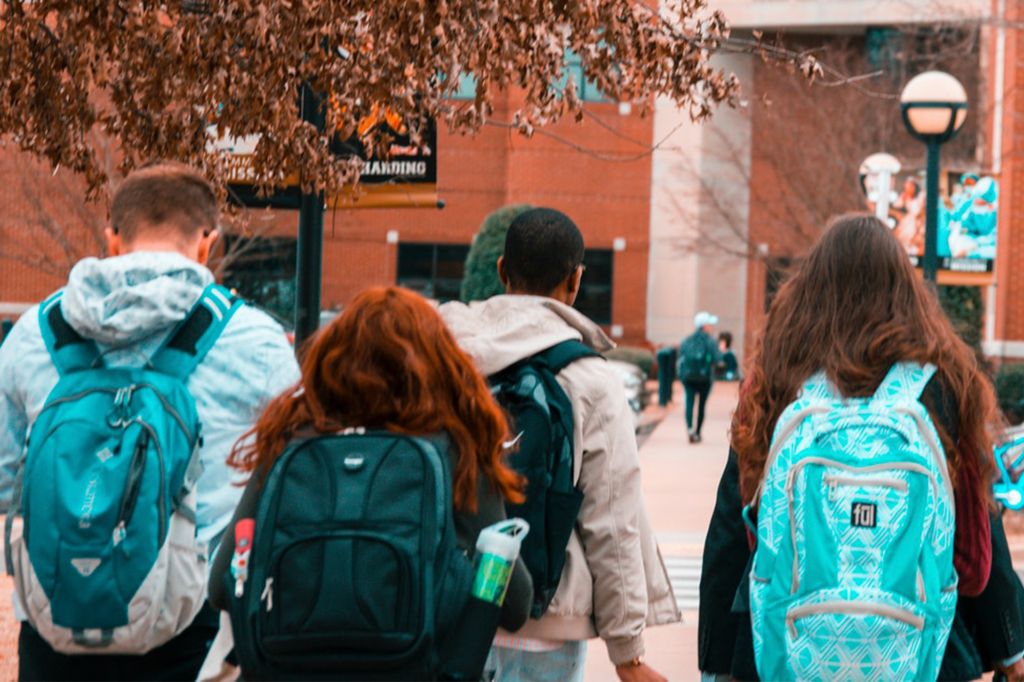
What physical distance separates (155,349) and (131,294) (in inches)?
5.7

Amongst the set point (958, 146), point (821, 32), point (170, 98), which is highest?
point (821, 32)

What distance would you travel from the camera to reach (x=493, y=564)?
300cm

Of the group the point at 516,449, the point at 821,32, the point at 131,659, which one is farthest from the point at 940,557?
the point at 821,32

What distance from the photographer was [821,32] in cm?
4516

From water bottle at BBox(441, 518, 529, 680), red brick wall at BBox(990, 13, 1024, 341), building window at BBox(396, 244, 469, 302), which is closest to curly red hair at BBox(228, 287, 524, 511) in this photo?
water bottle at BBox(441, 518, 529, 680)

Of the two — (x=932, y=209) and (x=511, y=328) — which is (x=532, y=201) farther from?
(x=511, y=328)

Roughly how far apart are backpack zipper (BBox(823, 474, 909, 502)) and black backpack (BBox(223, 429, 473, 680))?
91 centimetres

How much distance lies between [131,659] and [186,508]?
0.38 metres

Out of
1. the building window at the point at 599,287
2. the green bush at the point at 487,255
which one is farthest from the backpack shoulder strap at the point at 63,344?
the building window at the point at 599,287

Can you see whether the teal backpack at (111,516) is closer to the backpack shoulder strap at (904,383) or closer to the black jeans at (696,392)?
the backpack shoulder strap at (904,383)

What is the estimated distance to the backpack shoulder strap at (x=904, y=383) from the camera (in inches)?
137

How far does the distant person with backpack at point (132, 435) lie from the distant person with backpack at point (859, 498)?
1230 mm

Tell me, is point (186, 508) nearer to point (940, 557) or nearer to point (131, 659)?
point (131, 659)

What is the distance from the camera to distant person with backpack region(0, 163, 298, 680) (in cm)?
312
